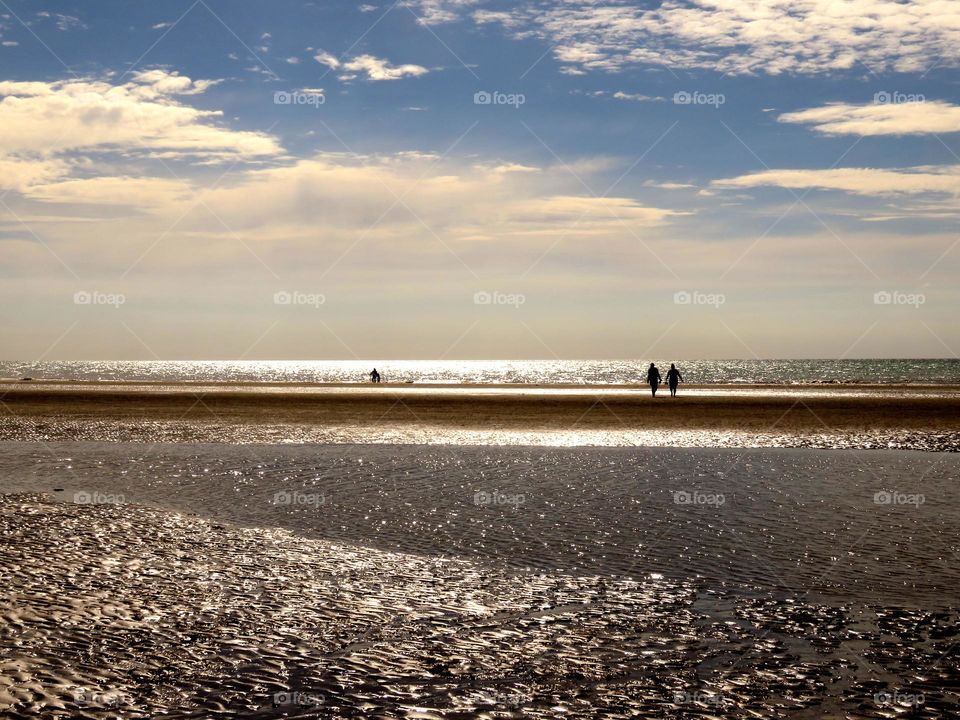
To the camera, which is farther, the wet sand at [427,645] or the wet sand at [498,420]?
the wet sand at [498,420]

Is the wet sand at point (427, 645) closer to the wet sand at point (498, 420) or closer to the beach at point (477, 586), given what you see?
the beach at point (477, 586)

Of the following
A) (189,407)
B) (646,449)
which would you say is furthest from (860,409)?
(189,407)

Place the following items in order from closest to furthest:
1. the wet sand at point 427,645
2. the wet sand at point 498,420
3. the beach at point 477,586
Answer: the wet sand at point 427,645
the beach at point 477,586
the wet sand at point 498,420

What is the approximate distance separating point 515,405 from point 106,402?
94.3 feet

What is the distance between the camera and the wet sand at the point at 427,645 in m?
7.24

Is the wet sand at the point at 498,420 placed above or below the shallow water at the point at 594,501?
above

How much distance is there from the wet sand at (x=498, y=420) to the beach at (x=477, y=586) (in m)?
7.16

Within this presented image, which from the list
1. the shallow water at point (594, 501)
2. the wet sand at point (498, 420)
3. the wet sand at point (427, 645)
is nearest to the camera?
the wet sand at point (427, 645)

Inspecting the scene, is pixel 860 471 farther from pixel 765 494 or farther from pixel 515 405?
pixel 515 405

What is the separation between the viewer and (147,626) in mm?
9133

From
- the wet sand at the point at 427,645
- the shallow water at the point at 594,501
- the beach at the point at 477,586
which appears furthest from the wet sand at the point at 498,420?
the wet sand at the point at 427,645

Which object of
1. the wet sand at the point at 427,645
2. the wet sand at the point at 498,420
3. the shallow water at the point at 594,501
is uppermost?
the wet sand at the point at 498,420

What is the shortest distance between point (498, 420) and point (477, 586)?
101 feet

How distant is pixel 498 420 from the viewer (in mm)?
41719
